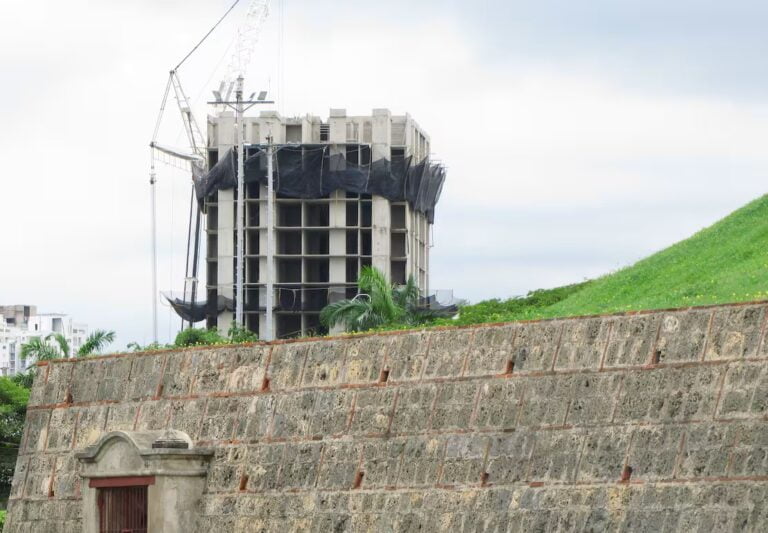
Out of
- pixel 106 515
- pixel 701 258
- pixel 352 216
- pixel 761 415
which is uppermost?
pixel 352 216

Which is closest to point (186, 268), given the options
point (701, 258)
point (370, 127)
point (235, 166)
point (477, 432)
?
point (235, 166)

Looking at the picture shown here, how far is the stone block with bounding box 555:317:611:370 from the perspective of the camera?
1859 centimetres

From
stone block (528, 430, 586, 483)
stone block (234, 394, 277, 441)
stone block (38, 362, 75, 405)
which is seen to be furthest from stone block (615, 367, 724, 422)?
stone block (38, 362, 75, 405)

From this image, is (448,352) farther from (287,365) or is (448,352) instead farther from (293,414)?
(287,365)

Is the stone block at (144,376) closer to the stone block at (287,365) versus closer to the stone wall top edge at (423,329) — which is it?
the stone wall top edge at (423,329)

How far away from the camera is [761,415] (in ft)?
55.1

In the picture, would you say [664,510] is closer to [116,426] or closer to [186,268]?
[116,426]

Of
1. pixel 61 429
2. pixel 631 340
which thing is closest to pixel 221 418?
pixel 61 429

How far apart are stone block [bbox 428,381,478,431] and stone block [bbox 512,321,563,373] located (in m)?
0.74

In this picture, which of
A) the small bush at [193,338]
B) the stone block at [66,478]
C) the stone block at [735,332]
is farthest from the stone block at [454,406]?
the small bush at [193,338]

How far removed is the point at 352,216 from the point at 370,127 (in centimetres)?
636

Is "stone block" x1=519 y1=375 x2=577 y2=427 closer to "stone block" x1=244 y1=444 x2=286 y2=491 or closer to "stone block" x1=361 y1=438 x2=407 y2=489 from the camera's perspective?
"stone block" x1=361 y1=438 x2=407 y2=489

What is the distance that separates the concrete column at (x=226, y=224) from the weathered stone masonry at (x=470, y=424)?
290 feet

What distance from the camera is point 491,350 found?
65.2ft
